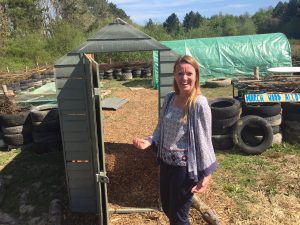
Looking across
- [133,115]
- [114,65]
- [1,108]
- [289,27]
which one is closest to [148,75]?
[114,65]

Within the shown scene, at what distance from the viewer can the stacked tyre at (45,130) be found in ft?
29.8

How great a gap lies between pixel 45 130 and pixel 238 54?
14.9 metres

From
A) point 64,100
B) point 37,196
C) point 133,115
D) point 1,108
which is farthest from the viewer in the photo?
point 133,115

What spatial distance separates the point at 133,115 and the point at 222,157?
5694 millimetres

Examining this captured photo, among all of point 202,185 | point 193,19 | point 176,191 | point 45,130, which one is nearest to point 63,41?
point 45,130

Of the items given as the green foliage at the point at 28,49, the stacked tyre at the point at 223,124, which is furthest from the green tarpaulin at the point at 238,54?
the green foliage at the point at 28,49

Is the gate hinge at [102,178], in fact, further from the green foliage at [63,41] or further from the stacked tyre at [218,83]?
the green foliage at [63,41]

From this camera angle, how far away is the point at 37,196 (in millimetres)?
7047

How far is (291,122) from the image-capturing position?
927 cm

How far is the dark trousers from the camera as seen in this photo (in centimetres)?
373

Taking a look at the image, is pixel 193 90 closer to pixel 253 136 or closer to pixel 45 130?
pixel 253 136

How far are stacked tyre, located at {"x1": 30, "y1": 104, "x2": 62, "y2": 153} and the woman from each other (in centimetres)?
568

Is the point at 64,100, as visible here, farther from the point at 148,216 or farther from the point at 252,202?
the point at 252,202

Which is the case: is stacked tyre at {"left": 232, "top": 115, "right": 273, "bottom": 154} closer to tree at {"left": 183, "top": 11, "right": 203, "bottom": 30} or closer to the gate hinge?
the gate hinge
